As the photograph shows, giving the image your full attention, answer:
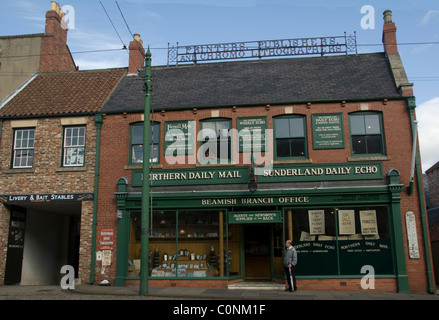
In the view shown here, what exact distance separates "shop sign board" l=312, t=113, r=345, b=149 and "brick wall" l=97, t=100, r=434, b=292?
156 mm

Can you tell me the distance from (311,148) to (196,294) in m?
6.65

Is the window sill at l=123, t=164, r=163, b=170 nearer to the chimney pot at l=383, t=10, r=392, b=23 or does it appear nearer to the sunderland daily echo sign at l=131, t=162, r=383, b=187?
the sunderland daily echo sign at l=131, t=162, r=383, b=187

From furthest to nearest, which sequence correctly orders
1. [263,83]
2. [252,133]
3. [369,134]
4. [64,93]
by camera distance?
[64,93] → [263,83] → [252,133] → [369,134]

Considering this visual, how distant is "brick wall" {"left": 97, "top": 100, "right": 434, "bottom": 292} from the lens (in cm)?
1420

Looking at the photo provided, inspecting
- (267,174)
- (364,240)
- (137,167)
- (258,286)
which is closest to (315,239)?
(364,240)

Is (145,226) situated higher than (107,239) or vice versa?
(145,226)

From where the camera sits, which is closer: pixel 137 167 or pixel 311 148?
pixel 311 148

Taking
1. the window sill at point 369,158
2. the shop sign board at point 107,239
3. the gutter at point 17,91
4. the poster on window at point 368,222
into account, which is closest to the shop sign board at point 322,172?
the window sill at point 369,158

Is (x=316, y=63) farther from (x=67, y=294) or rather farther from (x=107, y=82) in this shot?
(x=67, y=294)

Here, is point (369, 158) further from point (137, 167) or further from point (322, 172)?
point (137, 167)

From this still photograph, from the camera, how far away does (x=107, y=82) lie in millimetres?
18859

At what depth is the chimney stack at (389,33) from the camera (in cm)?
1772

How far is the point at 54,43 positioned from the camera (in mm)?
21000

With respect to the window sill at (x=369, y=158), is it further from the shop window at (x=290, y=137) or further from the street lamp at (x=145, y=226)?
the street lamp at (x=145, y=226)
